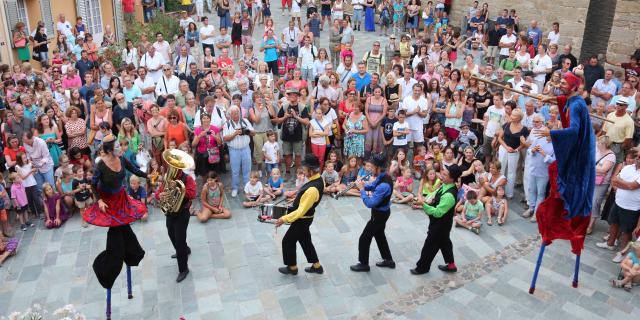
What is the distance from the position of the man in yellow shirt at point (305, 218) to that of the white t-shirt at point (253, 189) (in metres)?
2.27

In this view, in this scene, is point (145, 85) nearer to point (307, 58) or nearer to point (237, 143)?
point (237, 143)

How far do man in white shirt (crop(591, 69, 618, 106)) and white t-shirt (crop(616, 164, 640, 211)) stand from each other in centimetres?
355

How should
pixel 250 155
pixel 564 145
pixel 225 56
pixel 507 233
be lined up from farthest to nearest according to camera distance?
1. pixel 225 56
2. pixel 250 155
3. pixel 507 233
4. pixel 564 145

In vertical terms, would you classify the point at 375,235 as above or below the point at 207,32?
below

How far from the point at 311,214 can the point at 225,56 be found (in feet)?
21.6

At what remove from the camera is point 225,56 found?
12609 mm

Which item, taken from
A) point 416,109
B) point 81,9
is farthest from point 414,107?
point 81,9

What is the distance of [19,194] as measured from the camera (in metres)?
8.64

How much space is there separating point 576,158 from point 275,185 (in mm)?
4963

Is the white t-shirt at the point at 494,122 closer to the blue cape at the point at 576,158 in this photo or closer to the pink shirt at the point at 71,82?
the blue cape at the point at 576,158

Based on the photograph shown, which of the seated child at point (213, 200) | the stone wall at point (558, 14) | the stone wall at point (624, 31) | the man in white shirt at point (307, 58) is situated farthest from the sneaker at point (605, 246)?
the stone wall at point (558, 14)

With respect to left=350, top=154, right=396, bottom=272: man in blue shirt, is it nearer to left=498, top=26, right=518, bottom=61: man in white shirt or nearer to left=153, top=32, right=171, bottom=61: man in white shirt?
left=153, top=32, right=171, bottom=61: man in white shirt

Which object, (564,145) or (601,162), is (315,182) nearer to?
(564,145)

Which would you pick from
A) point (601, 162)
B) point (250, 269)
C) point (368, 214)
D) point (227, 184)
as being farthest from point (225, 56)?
point (601, 162)
